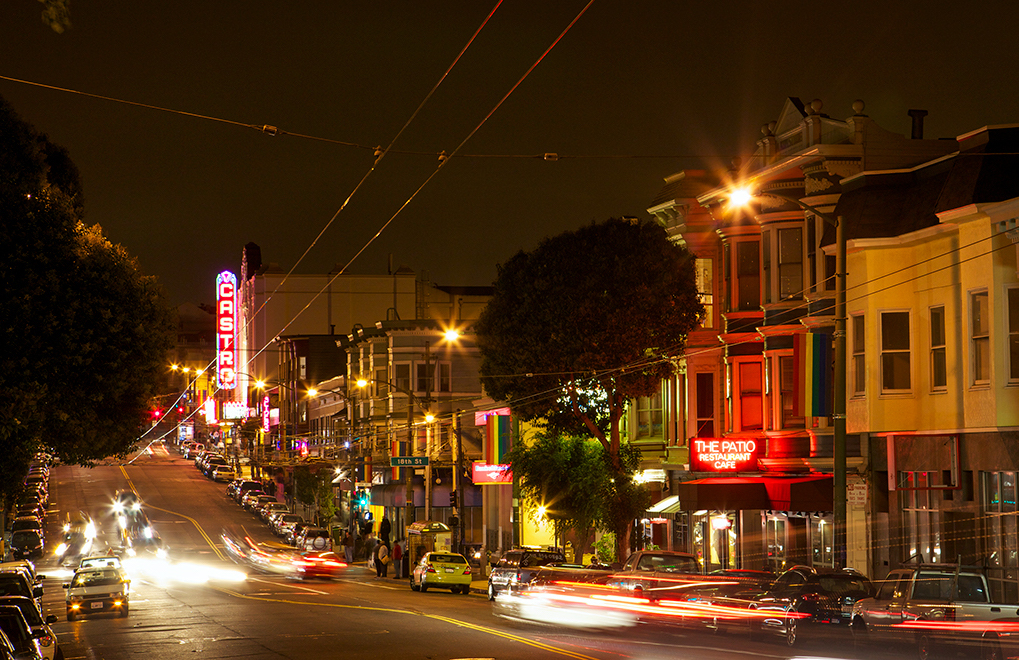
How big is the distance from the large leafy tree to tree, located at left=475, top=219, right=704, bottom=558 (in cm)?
1554

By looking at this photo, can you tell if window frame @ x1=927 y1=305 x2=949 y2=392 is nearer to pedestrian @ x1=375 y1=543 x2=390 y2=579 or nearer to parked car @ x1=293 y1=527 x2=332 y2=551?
pedestrian @ x1=375 y1=543 x2=390 y2=579

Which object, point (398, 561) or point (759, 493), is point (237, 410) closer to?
point (398, 561)

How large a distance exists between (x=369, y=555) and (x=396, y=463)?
11.5m

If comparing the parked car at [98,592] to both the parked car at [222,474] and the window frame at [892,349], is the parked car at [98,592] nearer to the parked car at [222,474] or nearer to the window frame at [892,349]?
the window frame at [892,349]

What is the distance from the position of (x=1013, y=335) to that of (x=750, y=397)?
11.3m

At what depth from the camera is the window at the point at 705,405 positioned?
37.7 m

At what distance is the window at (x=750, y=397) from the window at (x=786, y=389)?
2292mm

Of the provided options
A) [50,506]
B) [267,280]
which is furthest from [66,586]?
[267,280]

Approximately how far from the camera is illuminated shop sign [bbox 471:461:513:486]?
48.2 metres

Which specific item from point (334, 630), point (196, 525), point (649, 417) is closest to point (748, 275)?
point (649, 417)

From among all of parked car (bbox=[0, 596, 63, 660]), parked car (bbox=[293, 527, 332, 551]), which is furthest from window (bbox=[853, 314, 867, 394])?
parked car (bbox=[293, 527, 332, 551])

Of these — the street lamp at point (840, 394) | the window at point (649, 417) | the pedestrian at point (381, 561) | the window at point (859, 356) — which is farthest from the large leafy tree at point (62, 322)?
the pedestrian at point (381, 561)

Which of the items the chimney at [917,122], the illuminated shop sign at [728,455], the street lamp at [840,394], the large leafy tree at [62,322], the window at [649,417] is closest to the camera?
the large leafy tree at [62,322]

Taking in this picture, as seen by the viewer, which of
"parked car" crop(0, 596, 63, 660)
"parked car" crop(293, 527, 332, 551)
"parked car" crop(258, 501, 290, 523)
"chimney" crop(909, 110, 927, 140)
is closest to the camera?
"parked car" crop(0, 596, 63, 660)
